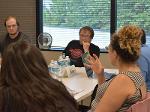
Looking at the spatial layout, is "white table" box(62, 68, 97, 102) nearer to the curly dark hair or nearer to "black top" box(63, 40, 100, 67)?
"black top" box(63, 40, 100, 67)

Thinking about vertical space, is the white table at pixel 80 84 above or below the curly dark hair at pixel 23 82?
below

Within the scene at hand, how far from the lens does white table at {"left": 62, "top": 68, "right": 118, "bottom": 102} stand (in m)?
2.58

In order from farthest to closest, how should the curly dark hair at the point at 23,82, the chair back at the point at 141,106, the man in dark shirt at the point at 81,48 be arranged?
the man in dark shirt at the point at 81,48, the chair back at the point at 141,106, the curly dark hair at the point at 23,82

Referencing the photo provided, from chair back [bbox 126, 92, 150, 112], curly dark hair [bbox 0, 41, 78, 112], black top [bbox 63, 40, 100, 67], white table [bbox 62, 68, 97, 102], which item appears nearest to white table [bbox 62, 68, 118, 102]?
white table [bbox 62, 68, 97, 102]

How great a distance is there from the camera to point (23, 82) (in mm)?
1225

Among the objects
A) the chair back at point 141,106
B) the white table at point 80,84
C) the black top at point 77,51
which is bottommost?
the white table at point 80,84

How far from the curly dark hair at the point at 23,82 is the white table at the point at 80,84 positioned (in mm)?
1240

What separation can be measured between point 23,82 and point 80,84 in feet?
5.58

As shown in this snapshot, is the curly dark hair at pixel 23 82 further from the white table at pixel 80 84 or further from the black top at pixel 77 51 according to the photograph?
the black top at pixel 77 51

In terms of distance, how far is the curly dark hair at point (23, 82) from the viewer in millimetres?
1216

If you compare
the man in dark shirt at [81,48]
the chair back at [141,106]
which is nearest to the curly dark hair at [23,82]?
the chair back at [141,106]

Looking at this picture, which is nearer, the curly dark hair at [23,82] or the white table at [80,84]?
the curly dark hair at [23,82]

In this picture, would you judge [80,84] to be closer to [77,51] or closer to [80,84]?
[80,84]

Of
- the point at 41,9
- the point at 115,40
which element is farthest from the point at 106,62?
the point at 115,40
